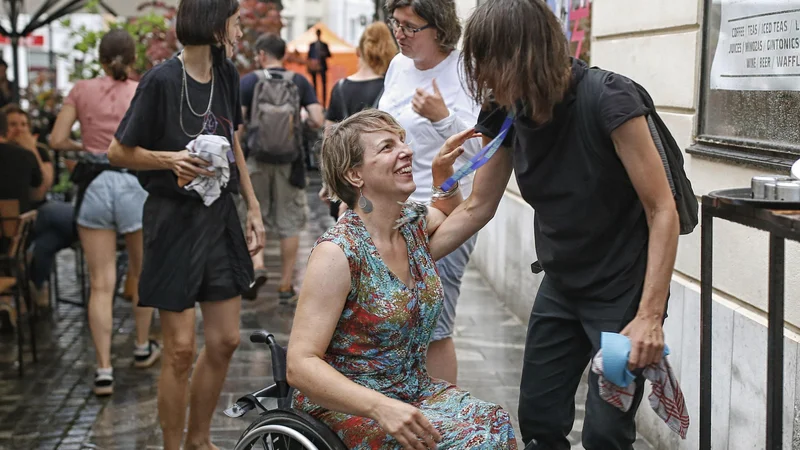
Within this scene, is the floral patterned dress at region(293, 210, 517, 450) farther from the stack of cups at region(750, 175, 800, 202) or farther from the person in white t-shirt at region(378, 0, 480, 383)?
the person in white t-shirt at region(378, 0, 480, 383)

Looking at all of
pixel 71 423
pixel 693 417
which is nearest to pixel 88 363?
pixel 71 423

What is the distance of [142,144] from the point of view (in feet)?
14.7

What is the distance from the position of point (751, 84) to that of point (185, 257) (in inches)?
92.2

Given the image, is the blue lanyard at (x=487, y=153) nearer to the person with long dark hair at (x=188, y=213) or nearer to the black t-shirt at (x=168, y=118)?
the person with long dark hair at (x=188, y=213)

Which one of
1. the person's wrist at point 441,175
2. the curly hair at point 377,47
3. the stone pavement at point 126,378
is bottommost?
the stone pavement at point 126,378

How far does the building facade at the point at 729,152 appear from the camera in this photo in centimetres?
406

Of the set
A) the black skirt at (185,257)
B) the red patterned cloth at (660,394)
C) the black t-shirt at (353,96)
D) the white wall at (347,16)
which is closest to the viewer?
the red patterned cloth at (660,394)

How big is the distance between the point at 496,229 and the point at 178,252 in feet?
15.7

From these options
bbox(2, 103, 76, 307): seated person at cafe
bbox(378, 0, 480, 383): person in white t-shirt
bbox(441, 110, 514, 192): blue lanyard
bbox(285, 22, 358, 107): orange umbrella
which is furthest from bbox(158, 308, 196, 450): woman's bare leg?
bbox(285, 22, 358, 107): orange umbrella

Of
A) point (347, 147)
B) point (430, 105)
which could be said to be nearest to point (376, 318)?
point (347, 147)

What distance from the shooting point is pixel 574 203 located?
313cm

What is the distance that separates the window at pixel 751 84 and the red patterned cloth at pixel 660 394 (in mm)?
1334

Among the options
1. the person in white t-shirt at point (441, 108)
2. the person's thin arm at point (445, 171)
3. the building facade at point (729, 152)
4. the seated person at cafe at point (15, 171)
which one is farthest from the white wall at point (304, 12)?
the person's thin arm at point (445, 171)

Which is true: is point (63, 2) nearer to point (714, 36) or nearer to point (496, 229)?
point (496, 229)
